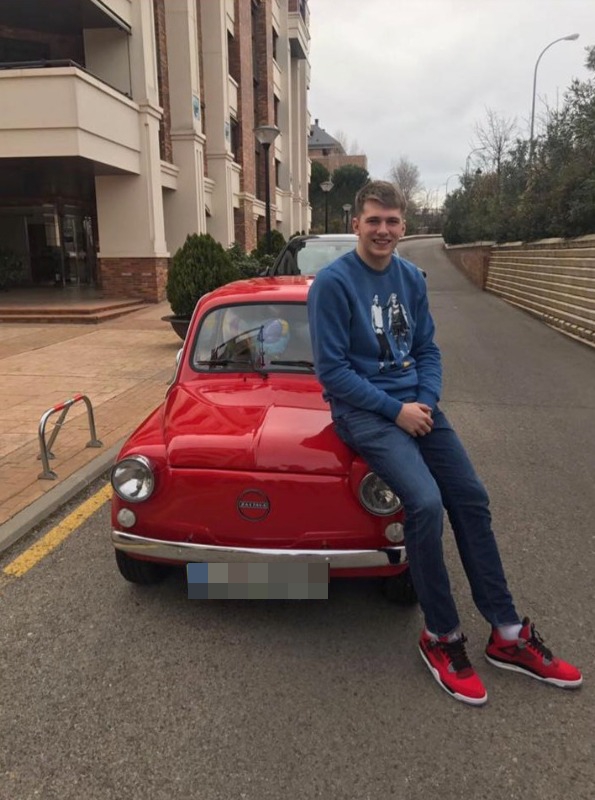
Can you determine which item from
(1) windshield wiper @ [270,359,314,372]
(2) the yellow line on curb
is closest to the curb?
(2) the yellow line on curb

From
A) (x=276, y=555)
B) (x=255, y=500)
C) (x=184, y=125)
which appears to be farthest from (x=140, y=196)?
(x=276, y=555)

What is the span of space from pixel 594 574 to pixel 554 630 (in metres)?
0.69

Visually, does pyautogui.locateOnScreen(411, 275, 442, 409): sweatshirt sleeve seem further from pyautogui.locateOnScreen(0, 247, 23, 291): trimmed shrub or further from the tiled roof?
the tiled roof

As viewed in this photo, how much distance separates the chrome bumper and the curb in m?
1.57

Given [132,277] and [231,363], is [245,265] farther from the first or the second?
[231,363]

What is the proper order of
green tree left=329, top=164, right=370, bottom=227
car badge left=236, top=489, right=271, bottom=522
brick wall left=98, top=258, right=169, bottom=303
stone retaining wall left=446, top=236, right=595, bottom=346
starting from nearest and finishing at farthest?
car badge left=236, top=489, right=271, bottom=522 < stone retaining wall left=446, top=236, right=595, bottom=346 < brick wall left=98, top=258, right=169, bottom=303 < green tree left=329, top=164, right=370, bottom=227

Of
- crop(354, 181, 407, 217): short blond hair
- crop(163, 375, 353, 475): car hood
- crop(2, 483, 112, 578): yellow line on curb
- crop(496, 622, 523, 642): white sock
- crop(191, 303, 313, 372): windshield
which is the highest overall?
crop(354, 181, 407, 217): short blond hair

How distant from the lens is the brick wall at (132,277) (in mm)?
17094

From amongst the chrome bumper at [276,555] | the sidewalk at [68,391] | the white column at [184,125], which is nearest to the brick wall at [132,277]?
the sidewalk at [68,391]

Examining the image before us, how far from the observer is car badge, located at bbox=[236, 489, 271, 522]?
276 cm

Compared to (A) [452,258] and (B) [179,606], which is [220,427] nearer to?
(B) [179,606]

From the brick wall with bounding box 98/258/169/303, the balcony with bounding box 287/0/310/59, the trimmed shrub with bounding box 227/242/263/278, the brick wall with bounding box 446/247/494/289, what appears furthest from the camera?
the balcony with bounding box 287/0/310/59

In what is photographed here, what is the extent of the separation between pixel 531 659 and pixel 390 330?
1.54 meters

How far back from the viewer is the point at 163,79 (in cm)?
1916
